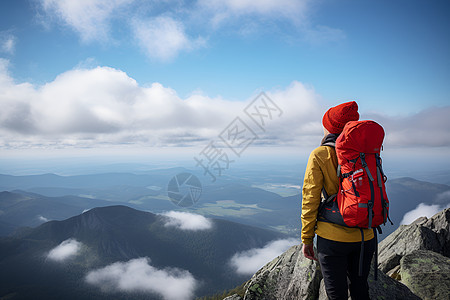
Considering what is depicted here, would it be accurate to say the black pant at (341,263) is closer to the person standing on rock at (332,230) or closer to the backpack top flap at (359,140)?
the person standing on rock at (332,230)

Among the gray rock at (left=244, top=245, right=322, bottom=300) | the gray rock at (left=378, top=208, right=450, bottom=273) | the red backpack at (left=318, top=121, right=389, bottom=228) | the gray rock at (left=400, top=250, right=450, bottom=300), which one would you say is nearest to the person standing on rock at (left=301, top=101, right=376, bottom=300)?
the red backpack at (left=318, top=121, right=389, bottom=228)

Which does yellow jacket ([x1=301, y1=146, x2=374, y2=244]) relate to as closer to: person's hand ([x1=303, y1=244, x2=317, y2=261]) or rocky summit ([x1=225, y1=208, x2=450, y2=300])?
person's hand ([x1=303, y1=244, x2=317, y2=261])

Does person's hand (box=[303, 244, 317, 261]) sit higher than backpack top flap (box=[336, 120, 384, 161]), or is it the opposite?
backpack top flap (box=[336, 120, 384, 161])

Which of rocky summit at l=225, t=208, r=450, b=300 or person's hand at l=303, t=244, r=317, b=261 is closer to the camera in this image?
person's hand at l=303, t=244, r=317, b=261

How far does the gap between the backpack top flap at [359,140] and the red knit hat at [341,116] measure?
0.40m

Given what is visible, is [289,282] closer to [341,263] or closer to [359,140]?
[341,263]

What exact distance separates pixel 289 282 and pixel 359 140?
8.43 meters

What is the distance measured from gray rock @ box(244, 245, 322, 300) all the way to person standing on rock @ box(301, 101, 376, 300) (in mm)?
4708

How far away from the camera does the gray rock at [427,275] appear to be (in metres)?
8.59

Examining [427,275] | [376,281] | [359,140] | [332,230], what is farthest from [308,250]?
[427,275]

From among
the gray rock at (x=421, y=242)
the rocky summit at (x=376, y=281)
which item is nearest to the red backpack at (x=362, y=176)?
the rocky summit at (x=376, y=281)

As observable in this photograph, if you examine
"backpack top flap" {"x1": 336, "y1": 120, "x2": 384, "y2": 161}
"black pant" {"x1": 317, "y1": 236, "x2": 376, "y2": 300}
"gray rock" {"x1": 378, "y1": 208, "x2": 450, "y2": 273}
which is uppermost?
"backpack top flap" {"x1": 336, "y1": 120, "x2": 384, "y2": 161}

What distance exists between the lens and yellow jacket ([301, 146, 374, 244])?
448 cm

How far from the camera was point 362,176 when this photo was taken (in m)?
4.19
